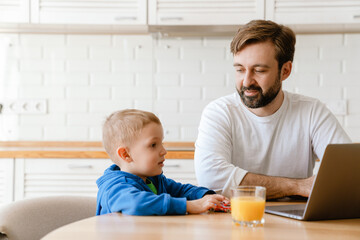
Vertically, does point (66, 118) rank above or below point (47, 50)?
below

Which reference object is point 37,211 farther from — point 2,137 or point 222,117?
point 2,137

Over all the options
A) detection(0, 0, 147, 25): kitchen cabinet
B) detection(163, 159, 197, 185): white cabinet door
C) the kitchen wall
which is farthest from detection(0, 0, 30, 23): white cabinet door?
detection(163, 159, 197, 185): white cabinet door

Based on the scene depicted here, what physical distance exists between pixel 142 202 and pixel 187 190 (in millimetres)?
325

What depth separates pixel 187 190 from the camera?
1504 millimetres

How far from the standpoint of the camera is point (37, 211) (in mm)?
1396

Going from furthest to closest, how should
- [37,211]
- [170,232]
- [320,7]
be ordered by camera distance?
[320,7], [37,211], [170,232]

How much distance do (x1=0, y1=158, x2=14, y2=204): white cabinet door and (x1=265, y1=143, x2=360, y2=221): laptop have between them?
82.8 inches

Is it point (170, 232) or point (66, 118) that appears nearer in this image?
point (170, 232)

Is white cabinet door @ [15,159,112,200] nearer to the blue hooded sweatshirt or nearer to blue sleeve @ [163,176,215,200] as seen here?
blue sleeve @ [163,176,215,200]

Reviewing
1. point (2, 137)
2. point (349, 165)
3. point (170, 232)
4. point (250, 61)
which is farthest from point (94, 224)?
point (2, 137)

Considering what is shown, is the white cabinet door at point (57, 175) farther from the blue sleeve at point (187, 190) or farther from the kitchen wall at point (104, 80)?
the blue sleeve at point (187, 190)

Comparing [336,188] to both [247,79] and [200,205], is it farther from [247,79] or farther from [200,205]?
[247,79]

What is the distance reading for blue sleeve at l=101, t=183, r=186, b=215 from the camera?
1.20 m

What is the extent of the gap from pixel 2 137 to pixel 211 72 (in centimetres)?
157
